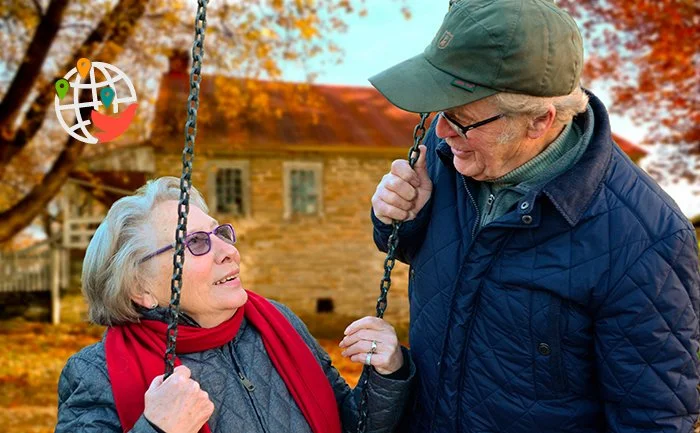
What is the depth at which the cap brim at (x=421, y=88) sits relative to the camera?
1729 mm

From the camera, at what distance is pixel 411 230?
2090 mm

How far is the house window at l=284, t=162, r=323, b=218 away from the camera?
14906 mm

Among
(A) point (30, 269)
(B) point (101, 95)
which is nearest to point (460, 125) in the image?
(B) point (101, 95)

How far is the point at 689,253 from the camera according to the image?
168 cm

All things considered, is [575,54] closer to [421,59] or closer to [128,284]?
[421,59]

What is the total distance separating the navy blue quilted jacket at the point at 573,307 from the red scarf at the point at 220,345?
1.36 ft

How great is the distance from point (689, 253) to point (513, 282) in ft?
1.41

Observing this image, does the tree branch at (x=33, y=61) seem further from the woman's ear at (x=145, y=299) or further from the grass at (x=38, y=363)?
the woman's ear at (x=145, y=299)

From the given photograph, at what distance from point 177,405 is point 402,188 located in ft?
2.87

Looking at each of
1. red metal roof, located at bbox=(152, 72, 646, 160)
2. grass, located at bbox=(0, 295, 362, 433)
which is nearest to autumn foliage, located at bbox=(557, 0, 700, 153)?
red metal roof, located at bbox=(152, 72, 646, 160)

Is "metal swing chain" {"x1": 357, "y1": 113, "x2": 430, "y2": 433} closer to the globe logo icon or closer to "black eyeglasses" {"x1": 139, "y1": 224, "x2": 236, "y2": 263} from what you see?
"black eyeglasses" {"x1": 139, "y1": 224, "x2": 236, "y2": 263}

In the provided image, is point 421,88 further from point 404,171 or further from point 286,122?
point 286,122

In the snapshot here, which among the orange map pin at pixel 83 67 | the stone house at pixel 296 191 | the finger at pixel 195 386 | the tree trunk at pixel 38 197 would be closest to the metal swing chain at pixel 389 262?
the finger at pixel 195 386

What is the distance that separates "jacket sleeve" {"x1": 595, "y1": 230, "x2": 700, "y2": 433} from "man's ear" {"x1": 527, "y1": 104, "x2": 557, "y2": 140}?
1.29ft
